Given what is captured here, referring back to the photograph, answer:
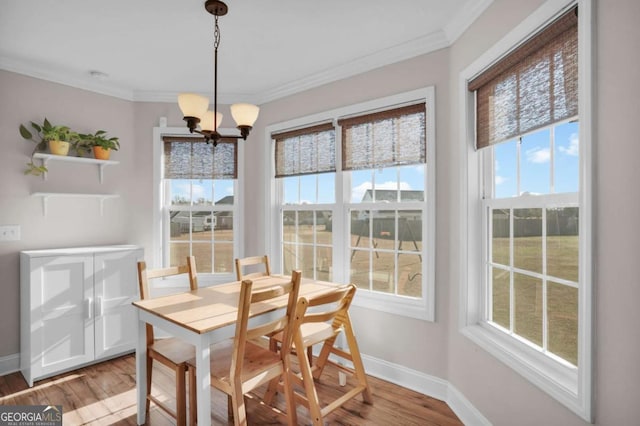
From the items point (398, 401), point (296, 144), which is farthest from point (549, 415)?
point (296, 144)

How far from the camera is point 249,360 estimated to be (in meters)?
2.00

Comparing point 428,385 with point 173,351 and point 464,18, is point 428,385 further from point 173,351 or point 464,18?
point 464,18

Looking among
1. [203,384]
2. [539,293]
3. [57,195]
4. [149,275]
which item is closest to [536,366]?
[539,293]

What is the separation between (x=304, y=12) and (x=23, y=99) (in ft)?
8.51

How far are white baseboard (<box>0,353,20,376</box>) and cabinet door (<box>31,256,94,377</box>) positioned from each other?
39cm

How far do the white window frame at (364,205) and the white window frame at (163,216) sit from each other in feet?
1.19

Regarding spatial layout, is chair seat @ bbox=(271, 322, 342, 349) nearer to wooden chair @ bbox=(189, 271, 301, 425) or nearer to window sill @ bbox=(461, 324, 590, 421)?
wooden chair @ bbox=(189, 271, 301, 425)

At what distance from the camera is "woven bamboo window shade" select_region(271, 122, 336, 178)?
3.10 m

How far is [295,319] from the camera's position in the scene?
1.95m

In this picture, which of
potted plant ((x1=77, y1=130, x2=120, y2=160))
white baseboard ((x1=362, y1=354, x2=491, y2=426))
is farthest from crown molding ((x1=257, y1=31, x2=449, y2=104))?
white baseboard ((x1=362, y1=354, x2=491, y2=426))

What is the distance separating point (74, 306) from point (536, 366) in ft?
11.0

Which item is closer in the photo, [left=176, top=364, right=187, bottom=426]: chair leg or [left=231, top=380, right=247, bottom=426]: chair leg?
[left=231, top=380, right=247, bottom=426]: chair leg

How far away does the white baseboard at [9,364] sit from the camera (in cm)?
278

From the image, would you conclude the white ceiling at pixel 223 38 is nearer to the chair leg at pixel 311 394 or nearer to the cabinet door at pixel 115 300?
the cabinet door at pixel 115 300
